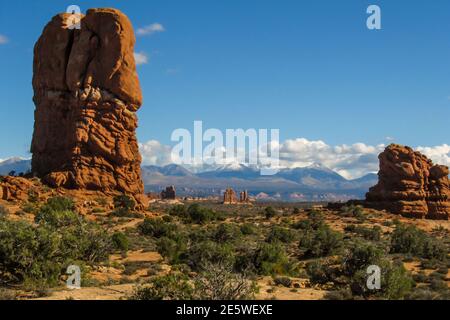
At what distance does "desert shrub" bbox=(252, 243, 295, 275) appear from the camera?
2116 cm

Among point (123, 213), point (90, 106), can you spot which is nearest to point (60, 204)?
point (123, 213)

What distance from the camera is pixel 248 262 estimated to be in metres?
21.6

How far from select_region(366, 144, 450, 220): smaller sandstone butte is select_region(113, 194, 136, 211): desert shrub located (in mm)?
25697

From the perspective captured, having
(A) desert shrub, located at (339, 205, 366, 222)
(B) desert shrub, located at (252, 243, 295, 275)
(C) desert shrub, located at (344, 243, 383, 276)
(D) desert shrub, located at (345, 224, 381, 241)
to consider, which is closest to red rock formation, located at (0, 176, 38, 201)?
(B) desert shrub, located at (252, 243, 295, 275)

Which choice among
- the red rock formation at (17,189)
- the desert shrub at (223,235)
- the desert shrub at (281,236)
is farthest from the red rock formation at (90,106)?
the desert shrub at (281,236)

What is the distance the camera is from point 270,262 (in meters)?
21.9

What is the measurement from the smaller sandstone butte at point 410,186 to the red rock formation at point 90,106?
25827 millimetres

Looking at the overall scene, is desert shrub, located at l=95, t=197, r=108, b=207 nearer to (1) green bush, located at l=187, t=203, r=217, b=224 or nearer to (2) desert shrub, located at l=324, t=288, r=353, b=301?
(1) green bush, located at l=187, t=203, r=217, b=224

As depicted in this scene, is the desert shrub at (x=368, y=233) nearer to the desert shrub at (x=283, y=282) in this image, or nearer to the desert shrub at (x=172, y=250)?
the desert shrub at (x=172, y=250)

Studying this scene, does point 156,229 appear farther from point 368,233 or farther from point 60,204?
point 368,233

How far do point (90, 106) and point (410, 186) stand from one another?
3307 centimetres

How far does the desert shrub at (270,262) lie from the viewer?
833 inches
